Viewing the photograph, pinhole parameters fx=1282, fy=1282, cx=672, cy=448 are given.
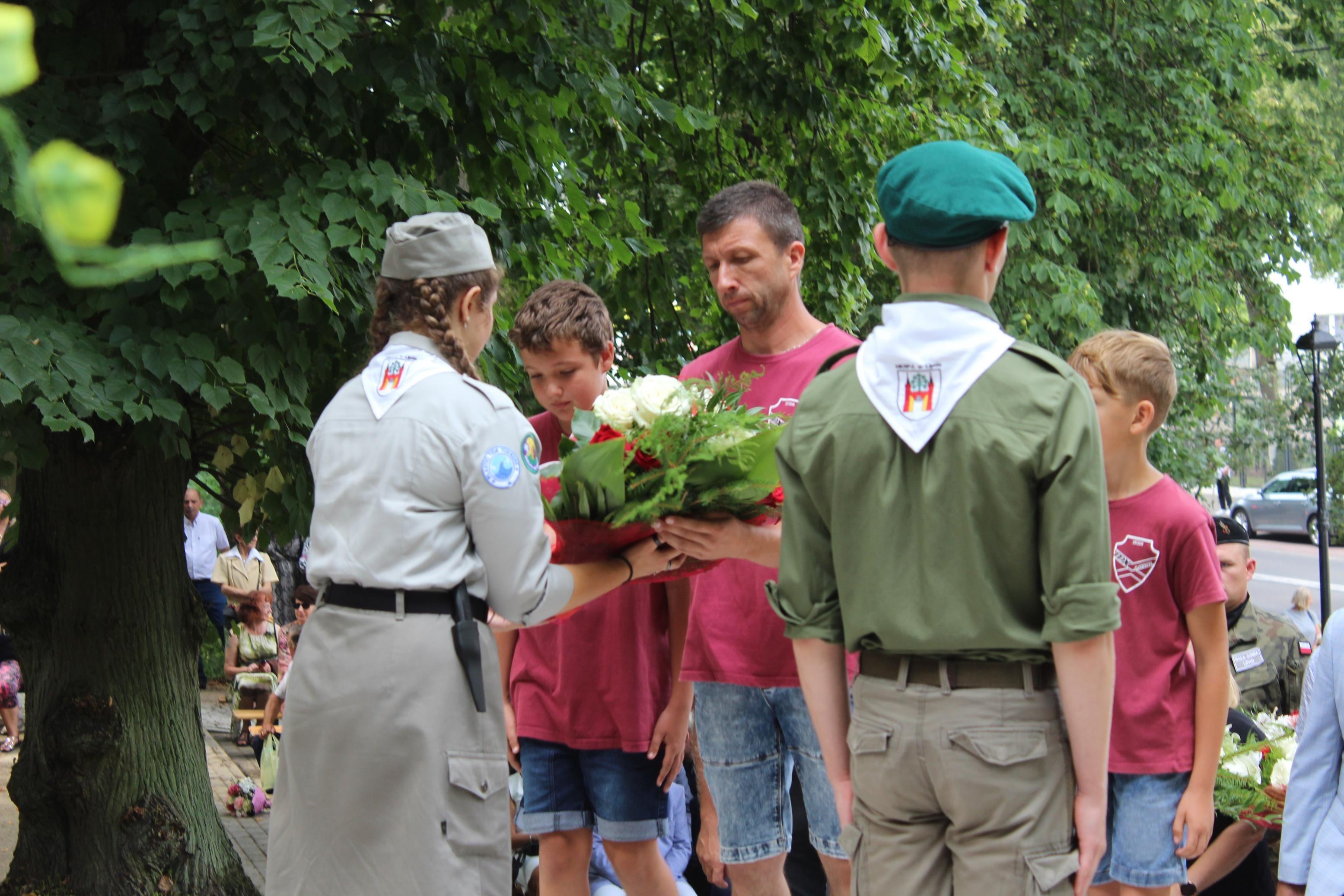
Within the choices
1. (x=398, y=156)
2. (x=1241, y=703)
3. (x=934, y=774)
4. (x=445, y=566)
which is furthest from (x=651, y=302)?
(x=934, y=774)

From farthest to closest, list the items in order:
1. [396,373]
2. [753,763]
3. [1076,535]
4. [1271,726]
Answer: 1. [1271,726]
2. [753,763]
3. [396,373]
4. [1076,535]

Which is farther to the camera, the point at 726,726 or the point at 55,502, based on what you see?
the point at 55,502

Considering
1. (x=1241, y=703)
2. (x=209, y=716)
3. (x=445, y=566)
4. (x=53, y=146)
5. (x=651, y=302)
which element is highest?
(x=651, y=302)

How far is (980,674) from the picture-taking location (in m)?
2.23

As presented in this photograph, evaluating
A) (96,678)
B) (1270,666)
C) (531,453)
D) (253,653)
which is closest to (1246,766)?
(1270,666)

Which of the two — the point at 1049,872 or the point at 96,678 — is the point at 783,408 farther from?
the point at 96,678

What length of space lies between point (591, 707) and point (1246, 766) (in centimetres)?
221

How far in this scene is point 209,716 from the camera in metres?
13.0

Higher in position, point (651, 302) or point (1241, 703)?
point (651, 302)

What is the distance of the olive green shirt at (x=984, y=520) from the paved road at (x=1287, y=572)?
17.1m

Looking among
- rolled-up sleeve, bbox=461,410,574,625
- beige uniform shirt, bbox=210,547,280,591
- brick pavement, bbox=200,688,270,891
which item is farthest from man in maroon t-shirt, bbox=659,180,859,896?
beige uniform shirt, bbox=210,547,280,591

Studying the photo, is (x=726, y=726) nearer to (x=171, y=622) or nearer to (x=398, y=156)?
(x=398, y=156)

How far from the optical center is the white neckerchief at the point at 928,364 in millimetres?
2225

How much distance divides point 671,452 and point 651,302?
16.8ft
